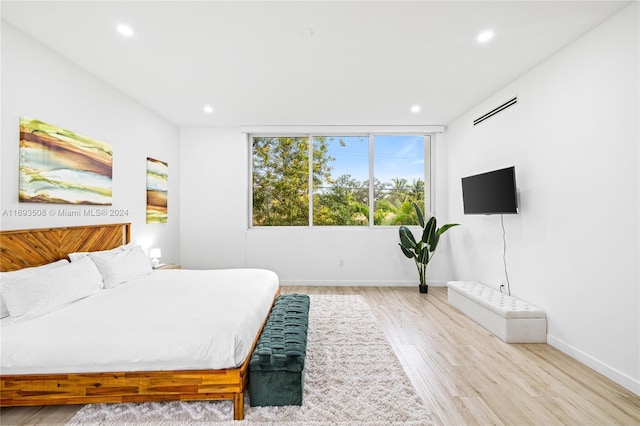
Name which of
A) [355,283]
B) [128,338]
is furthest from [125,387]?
[355,283]

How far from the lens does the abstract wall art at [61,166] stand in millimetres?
2598

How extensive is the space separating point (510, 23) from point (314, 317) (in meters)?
3.38

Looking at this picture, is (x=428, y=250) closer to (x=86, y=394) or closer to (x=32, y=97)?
(x=86, y=394)

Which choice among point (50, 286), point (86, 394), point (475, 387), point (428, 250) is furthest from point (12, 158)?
point (428, 250)

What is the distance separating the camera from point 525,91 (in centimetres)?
335

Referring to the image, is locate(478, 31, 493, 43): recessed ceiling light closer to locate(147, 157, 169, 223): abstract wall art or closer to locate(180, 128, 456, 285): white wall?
locate(180, 128, 456, 285): white wall

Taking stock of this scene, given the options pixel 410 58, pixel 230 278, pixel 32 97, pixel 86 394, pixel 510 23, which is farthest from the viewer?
pixel 230 278

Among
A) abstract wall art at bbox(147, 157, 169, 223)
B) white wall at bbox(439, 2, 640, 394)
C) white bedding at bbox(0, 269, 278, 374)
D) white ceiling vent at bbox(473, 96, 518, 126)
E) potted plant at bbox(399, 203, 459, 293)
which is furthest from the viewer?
potted plant at bbox(399, 203, 459, 293)

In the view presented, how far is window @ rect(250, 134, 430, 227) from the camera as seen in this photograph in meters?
5.60

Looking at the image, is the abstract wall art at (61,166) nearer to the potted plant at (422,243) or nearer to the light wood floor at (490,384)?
the light wood floor at (490,384)

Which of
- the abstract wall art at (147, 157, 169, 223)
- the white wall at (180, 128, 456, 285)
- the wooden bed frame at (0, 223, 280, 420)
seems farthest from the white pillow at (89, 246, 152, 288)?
the white wall at (180, 128, 456, 285)

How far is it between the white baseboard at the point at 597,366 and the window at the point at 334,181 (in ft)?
9.74

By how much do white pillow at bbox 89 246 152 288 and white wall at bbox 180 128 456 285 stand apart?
71.1 inches

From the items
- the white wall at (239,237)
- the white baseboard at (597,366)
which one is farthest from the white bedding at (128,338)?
the white wall at (239,237)
